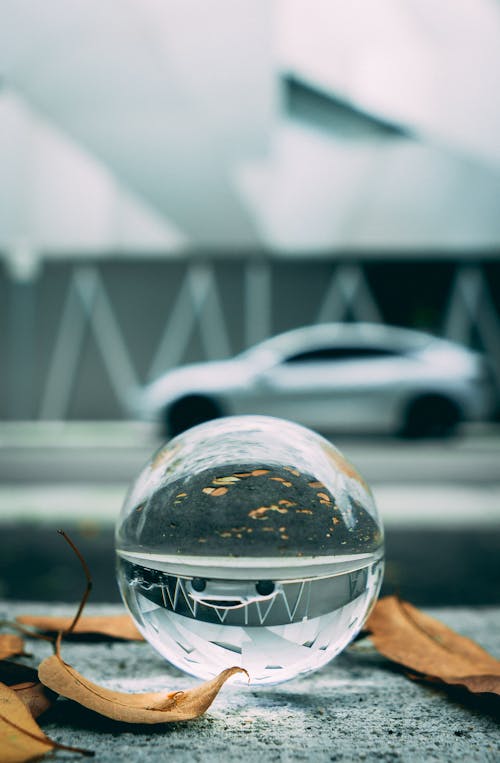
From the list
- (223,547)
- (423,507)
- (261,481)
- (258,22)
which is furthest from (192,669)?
(258,22)

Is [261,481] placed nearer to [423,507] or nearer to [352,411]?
[423,507]

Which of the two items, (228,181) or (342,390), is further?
(228,181)

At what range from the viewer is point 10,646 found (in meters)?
1.97

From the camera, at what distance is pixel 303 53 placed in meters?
14.3

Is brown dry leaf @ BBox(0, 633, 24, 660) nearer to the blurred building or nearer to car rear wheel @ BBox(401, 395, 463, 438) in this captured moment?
car rear wheel @ BBox(401, 395, 463, 438)

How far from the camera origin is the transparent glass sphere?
5.21ft

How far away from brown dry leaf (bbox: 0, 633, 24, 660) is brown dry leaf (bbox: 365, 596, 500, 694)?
0.89 m

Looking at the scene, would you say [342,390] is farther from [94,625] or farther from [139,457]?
[94,625]

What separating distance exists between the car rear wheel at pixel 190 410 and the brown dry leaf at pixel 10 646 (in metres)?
9.24

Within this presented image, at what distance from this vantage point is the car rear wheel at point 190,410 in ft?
37.0

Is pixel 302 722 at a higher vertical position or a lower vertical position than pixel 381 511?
higher

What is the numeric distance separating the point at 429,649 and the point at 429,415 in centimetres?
974

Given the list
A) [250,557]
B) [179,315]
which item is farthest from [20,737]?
[179,315]

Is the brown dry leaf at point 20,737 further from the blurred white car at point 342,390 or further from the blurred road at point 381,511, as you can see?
the blurred white car at point 342,390
